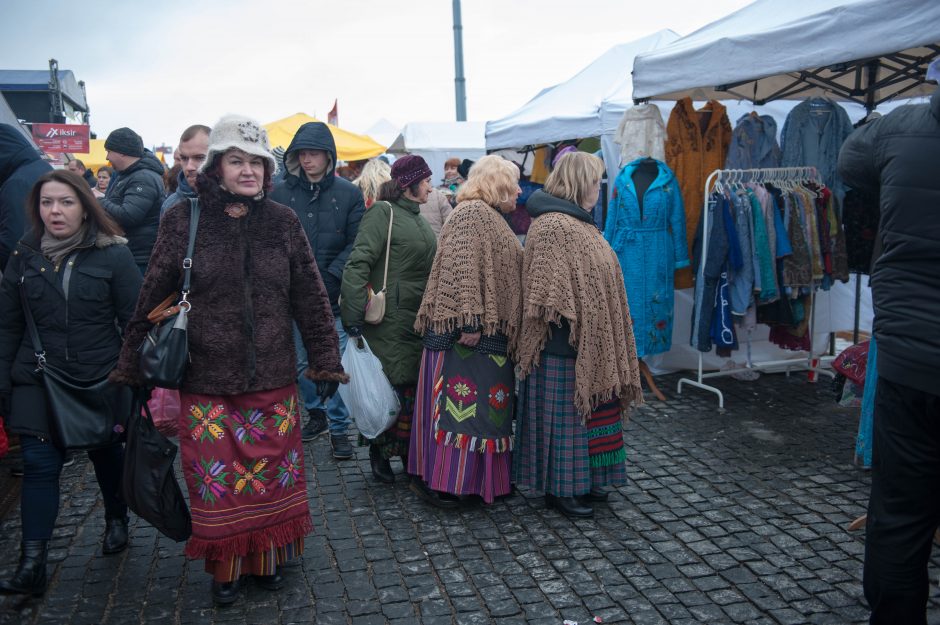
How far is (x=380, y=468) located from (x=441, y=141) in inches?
553

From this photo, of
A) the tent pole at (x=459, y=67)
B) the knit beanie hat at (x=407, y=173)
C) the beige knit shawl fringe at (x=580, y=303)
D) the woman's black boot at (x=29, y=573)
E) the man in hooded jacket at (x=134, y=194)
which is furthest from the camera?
the tent pole at (x=459, y=67)

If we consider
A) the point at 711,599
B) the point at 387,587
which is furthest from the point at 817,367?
the point at 387,587

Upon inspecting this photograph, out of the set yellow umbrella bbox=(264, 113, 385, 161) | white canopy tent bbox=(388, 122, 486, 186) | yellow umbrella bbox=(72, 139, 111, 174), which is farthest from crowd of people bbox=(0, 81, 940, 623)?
yellow umbrella bbox=(72, 139, 111, 174)

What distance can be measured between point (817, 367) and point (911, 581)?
4.43 m

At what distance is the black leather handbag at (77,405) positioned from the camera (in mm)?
3352

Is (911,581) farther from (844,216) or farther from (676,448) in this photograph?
(844,216)

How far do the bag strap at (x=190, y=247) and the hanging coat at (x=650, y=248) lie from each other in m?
3.84

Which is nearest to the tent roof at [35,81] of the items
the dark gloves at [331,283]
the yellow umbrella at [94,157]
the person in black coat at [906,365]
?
the yellow umbrella at [94,157]

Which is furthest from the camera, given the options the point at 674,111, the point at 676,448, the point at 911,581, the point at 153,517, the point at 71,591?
the point at 674,111

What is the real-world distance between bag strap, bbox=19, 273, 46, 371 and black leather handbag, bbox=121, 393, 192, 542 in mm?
505

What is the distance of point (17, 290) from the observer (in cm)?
342

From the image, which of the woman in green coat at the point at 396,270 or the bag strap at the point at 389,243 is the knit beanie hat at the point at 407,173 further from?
the bag strap at the point at 389,243

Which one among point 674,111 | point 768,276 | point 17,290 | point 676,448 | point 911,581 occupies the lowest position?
point 676,448

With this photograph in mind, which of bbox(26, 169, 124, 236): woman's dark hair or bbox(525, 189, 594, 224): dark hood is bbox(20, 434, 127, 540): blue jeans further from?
bbox(525, 189, 594, 224): dark hood
